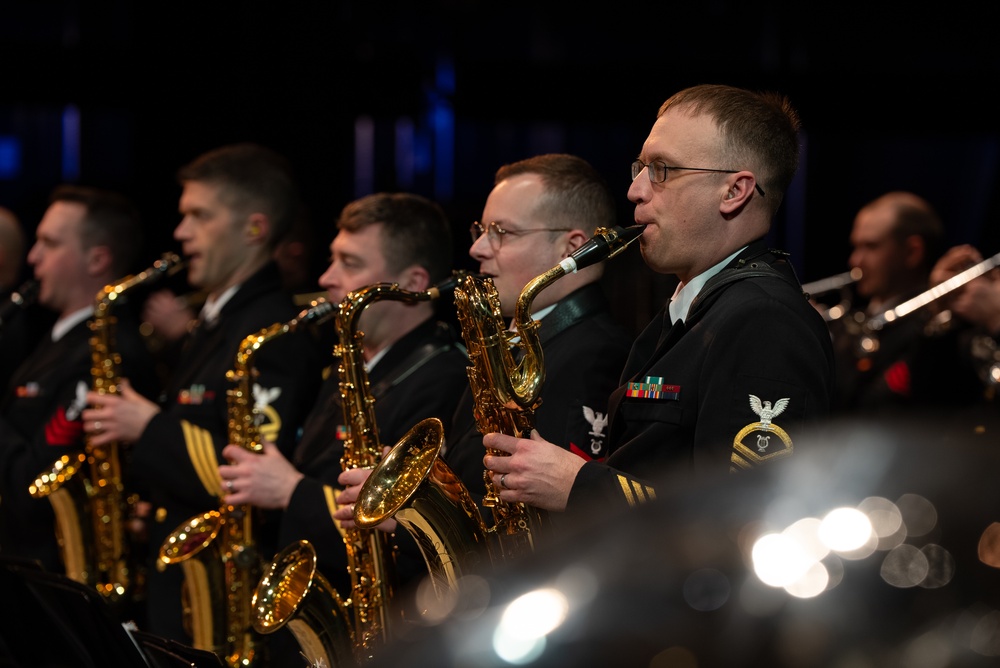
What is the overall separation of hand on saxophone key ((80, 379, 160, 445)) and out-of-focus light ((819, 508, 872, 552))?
358 cm

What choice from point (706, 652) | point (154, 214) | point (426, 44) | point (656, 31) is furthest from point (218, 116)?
point (706, 652)

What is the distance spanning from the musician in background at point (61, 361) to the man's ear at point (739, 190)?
319cm

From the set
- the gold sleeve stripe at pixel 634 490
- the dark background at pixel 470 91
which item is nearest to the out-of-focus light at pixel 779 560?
the gold sleeve stripe at pixel 634 490

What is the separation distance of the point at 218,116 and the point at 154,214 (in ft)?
2.55

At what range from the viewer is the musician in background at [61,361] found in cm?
489

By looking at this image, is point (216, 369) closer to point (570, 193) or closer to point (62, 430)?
point (62, 430)

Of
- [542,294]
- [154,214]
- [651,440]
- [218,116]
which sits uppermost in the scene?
[218,116]

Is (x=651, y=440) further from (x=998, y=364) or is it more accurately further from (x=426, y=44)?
(x=426, y=44)

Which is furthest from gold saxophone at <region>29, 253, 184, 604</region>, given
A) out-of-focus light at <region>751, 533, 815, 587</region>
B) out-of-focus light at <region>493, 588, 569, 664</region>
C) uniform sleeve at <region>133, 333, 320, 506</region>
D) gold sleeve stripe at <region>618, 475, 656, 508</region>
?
out-of-focus light at <region>751, 533, 815, 587</region>

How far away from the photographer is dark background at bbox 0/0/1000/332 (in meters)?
6.72

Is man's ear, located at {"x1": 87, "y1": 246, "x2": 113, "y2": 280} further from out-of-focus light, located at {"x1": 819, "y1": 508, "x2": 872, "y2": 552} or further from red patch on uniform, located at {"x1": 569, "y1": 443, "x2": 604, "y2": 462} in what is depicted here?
out-of-focus light, located at {"x1": 819, "y1": 508, "x2": 872, "y2": 552}

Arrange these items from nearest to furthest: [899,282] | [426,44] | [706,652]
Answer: [706,652], [899,282], [426,44]

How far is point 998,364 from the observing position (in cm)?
502

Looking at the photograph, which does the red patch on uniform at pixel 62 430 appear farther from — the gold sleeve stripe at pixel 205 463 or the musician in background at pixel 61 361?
the gold sleeve stripe at pixel 205 463
